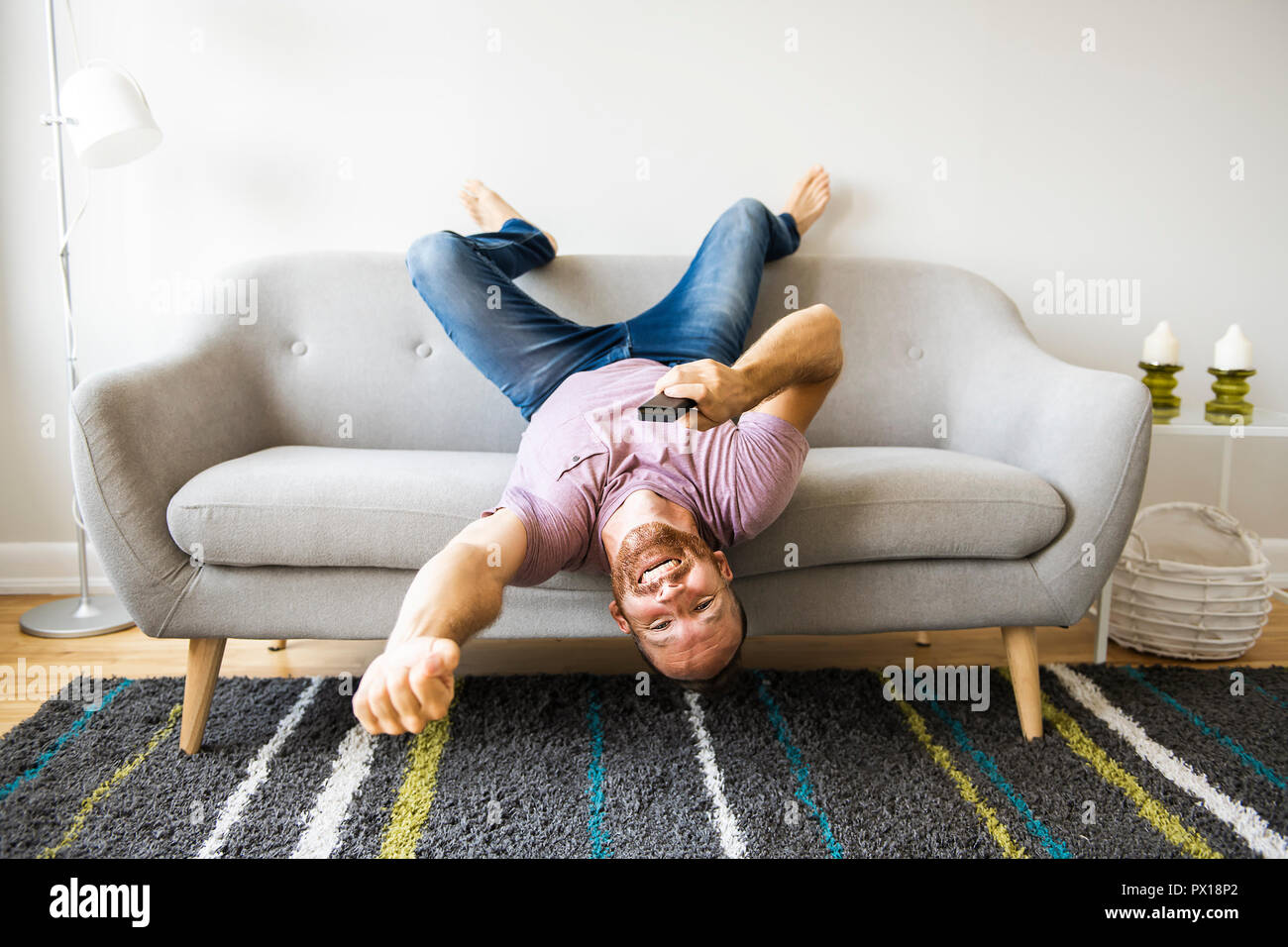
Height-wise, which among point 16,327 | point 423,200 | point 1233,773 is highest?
point 423,200

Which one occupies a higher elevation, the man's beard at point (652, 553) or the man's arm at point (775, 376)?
the man's arm at point (775, 376)

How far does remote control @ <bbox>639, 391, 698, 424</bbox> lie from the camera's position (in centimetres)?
126

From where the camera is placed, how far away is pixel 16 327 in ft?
7.90

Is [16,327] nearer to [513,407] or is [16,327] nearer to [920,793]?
[513,407]

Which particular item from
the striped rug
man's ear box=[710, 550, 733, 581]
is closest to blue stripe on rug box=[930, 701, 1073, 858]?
the striped rug

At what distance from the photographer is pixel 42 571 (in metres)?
2.51

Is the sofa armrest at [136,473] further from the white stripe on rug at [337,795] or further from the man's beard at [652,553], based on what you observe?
the man's beard at [652,553]

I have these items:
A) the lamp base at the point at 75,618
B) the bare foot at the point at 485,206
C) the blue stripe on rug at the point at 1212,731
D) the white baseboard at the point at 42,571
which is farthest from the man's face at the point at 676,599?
the white baseboard at the point at 42,571

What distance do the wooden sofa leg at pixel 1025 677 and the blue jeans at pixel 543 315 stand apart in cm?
83

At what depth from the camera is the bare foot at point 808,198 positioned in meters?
2.35

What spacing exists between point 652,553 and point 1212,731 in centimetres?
119
